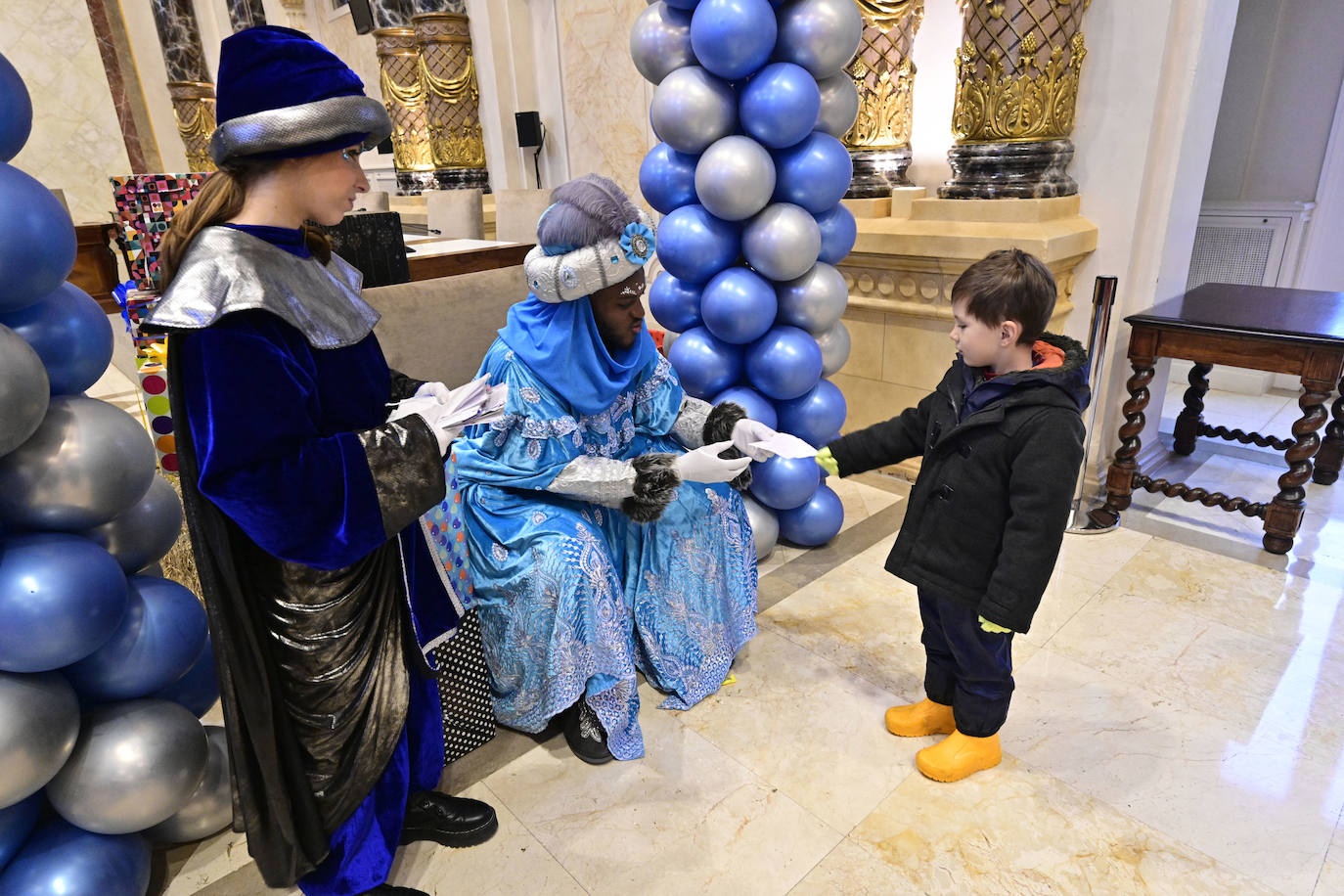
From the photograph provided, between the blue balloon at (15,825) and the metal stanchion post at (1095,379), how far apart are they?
3032mm

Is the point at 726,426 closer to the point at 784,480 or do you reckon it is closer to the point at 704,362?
the point at 704,362

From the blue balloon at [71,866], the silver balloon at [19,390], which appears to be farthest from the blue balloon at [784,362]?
the blue balloon at [71,866]

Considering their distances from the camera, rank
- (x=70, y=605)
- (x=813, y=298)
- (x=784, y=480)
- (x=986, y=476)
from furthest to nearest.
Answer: (x=784, y=480) < (x=813, y=298) < (x=986, y=476) < (x=70, y=605)

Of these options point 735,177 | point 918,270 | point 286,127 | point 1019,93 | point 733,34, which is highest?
point 733,34

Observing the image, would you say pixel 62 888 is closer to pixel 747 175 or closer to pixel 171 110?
pixel 747 175

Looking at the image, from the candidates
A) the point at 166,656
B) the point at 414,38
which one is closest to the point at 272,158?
the point at 166,656

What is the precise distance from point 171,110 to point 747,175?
1007 centimetres

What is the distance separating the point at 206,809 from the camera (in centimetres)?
173

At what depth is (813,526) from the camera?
9.77ft

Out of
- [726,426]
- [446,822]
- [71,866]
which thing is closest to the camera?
[71,866]

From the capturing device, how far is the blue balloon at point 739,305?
2.57 metres

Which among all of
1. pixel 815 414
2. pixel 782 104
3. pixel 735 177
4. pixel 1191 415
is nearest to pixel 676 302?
pixel 735 177

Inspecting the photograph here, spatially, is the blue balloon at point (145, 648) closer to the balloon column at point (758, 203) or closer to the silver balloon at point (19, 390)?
the silver balloon at point (19, 390)

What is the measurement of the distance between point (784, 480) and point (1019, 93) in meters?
1.90
